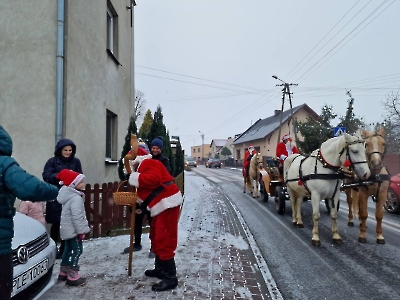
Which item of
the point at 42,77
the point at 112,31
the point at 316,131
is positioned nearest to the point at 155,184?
the point at 42,77

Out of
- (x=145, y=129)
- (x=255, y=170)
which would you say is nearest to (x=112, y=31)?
(x=255, y=170)

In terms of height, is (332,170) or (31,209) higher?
(332,170)

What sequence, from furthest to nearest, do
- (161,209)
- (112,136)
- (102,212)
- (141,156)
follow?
1. (112,136)
2. (102,212)
3. (141,156)
4. (161,209)

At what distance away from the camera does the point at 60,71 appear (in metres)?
6.59

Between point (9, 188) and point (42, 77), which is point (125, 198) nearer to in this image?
point (9, 188)

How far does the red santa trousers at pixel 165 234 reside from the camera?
3.88 metres

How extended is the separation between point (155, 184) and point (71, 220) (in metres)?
1.11

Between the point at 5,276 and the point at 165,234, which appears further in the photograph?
the point at 165,234

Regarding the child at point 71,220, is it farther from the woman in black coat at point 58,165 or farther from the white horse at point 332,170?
the white horse at point 332,170

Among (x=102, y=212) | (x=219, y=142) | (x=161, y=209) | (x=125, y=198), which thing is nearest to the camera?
(x=161, y=209)

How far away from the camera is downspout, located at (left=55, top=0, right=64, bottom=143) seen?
6.52 meters

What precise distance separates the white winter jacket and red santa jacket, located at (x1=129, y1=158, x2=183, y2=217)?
28.3 inches

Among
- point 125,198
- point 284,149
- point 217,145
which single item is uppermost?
point 217,145

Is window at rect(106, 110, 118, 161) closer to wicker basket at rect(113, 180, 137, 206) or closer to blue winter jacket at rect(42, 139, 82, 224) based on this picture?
blue winter jacket at rect(42, 139, 82, 224)
